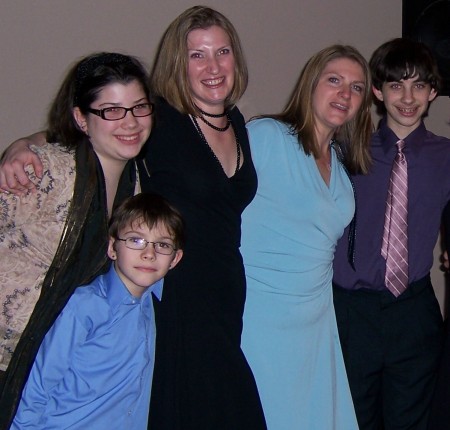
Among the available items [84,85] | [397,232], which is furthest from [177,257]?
[397,232]

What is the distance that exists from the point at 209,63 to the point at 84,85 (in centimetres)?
44

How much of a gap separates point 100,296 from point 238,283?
18.4 inches

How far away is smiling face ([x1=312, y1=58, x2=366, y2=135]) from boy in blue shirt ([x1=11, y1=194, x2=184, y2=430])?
0.67 metres

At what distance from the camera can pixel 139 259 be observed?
1822 millimetres

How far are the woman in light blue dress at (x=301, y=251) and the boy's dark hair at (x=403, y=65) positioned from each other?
214 mm

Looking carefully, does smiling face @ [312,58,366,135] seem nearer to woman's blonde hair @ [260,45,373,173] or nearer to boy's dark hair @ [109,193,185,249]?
woman's blonde hair @ [260,45,373,173]

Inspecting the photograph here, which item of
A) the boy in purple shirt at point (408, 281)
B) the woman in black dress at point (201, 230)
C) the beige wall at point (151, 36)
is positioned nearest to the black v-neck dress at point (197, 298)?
the woman in black dress at point (201, 230)

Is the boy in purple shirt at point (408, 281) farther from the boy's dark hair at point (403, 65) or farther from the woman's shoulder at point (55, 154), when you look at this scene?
the woman's shoulder at point (55, 154)

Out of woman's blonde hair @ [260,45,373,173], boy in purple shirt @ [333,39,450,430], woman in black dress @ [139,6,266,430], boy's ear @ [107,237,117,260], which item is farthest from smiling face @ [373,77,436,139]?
boy's ear @ [107,237,117,260]

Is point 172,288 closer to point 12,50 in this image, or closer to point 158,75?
point 158,75

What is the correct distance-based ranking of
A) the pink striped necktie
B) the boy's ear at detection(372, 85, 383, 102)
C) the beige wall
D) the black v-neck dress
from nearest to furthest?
1. the black v-neck dress
2. the pink striped necktie
3. the boy's ear at detection(372, 85, 383, 102)
4. the beige wall

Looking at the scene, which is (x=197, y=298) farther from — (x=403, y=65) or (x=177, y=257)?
(x=403, y=65)

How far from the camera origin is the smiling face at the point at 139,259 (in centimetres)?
182

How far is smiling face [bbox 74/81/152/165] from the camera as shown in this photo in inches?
70.5
